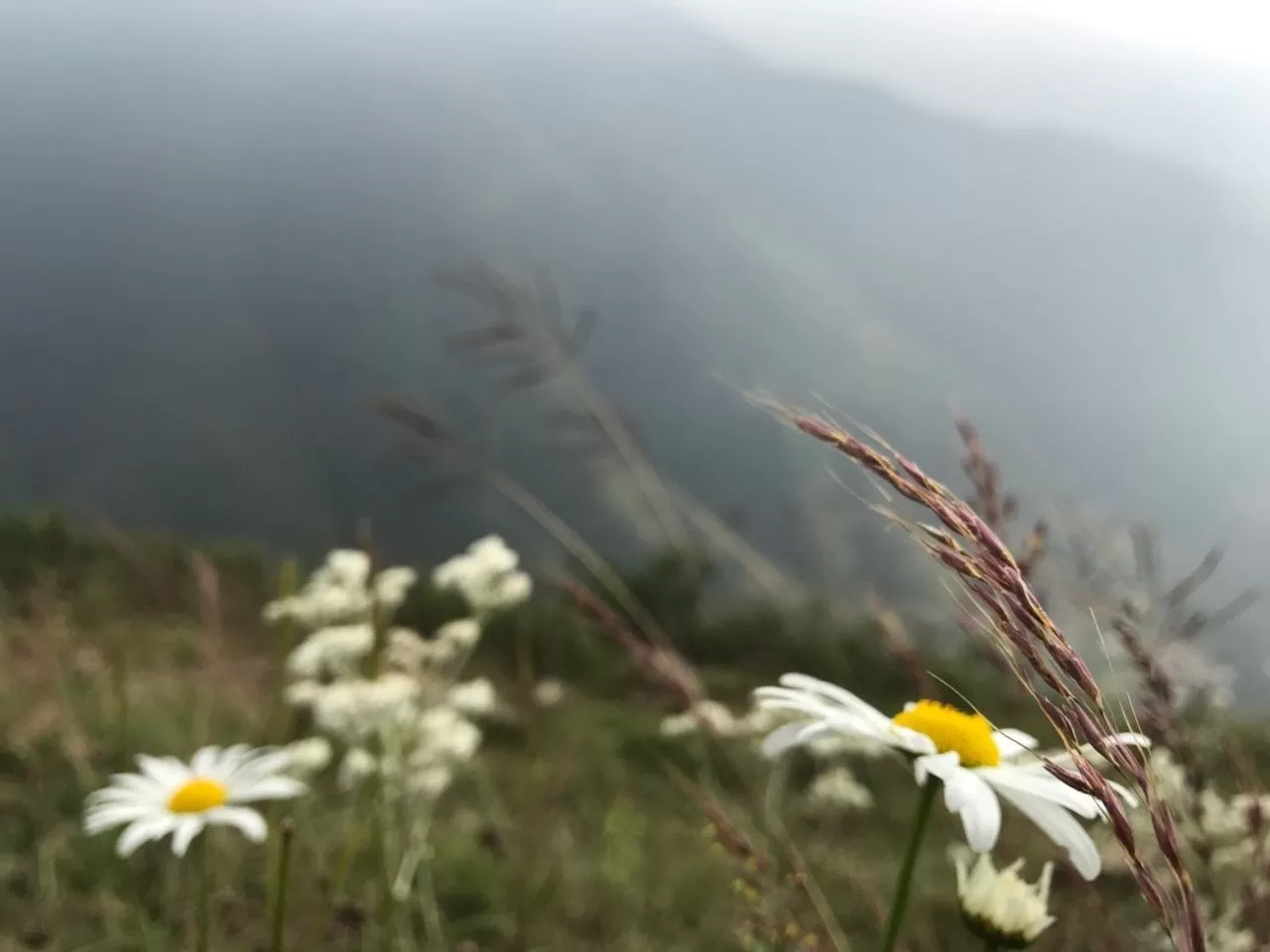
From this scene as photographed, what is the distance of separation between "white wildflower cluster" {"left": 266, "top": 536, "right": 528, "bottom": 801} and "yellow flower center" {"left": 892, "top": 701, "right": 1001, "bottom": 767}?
0.36 meters

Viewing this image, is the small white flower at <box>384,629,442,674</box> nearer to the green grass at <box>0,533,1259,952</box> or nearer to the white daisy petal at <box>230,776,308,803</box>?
the green grass at <box>0,533,1259,952</box>

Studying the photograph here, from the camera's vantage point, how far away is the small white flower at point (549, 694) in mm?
1500

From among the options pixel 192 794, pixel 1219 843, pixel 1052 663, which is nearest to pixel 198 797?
pixel 192 794

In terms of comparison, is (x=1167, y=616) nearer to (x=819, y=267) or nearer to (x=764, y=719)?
(x=764, y=719)

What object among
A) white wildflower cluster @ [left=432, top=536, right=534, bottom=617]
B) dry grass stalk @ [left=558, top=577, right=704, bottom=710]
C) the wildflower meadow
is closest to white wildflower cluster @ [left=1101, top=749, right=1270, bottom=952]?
the wildflower meadow

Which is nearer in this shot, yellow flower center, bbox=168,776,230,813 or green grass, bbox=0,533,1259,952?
yellow flower center, bbox=168,776,230,813

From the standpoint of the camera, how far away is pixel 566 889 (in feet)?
3.30

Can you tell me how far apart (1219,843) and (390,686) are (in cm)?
65

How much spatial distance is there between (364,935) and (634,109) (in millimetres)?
1960

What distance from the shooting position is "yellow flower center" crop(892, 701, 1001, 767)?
0.32 metres

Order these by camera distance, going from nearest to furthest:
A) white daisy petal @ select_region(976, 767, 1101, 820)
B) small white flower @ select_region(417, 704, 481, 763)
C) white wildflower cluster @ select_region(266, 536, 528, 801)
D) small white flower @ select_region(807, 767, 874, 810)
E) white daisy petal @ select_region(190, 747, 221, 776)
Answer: white daisy petal @ select_region(976, 767, 1101, 820) < white daisy petal @ select_region(190, 747, 221, 776) < white wildflower cluster @ select_region(266, 536, 528, 801) < small white flower @ select_region(417, 704, 481, 763) < small white flower @ select_region(807, 767, 874, 810)

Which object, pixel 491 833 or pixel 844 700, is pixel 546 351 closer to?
pixel 844 700

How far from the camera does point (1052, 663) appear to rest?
21cm

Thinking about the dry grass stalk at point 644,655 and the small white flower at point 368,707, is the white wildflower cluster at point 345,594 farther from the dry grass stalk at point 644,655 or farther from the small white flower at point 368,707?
the dry grass stalk at point 644,655
